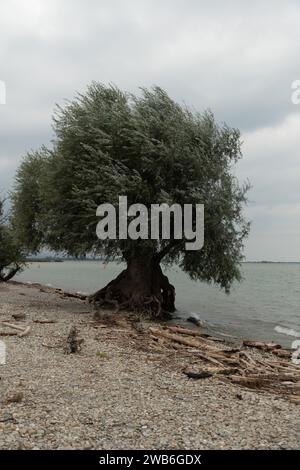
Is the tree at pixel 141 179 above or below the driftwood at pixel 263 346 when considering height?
above

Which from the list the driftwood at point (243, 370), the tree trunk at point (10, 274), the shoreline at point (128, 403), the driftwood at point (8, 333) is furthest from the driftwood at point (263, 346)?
the tree trunk at point (10, 274)

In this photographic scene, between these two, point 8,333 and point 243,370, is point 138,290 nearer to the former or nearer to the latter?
point 8,333

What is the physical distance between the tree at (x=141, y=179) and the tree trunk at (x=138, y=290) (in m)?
0.06

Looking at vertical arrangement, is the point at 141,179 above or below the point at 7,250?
above

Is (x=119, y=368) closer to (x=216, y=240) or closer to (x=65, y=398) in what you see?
(x=65, y=398)

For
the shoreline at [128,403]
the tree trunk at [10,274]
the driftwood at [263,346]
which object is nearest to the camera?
the shoreline at [128,403]

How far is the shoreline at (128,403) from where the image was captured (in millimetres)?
7496

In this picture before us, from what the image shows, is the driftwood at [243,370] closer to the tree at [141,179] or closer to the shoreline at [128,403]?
the shoreline at [128,403]

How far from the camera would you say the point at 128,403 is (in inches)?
368

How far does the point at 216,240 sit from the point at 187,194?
2947 mm

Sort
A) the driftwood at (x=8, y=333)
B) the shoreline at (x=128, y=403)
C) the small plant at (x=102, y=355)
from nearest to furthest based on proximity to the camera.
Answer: the shoreline at (x=128, y=403)
the small plant at (x=102, y=355)
the driftwood at (x=8, y=333)

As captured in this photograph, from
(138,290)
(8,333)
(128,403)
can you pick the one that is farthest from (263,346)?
(128,403)

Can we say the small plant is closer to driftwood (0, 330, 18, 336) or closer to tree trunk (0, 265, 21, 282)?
driftwood (0, 330, 18, 336)

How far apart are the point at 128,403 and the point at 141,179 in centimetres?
1504
